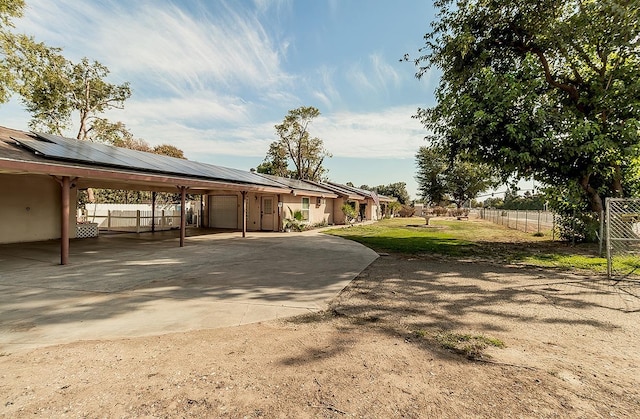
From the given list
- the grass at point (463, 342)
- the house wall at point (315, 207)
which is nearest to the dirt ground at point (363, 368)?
the grass at point (463, 342)

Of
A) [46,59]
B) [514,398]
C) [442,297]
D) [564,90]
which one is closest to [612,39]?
[564,90]

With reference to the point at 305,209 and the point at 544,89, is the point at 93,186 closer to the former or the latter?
the point at 305,209

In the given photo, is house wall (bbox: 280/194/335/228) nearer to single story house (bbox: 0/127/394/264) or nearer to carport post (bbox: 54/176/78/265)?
single story house (bbox: 0/127/394/264)

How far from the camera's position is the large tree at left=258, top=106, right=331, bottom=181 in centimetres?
3709

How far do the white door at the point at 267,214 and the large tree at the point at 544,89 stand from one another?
1046 cm

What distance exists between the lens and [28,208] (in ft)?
39.2

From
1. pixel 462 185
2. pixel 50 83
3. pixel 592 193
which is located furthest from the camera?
pixel 462 185

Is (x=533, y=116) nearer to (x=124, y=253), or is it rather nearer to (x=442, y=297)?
(x=442, y=297)

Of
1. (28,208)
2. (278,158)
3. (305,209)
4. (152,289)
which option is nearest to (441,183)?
(278,158)

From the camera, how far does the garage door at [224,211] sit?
19656 mm

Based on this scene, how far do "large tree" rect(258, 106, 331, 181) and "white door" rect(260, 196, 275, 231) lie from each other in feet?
70.1

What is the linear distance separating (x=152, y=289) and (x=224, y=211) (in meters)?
14.5

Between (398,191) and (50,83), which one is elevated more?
(50,83)

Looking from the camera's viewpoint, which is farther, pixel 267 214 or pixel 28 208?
pixel 267 214
